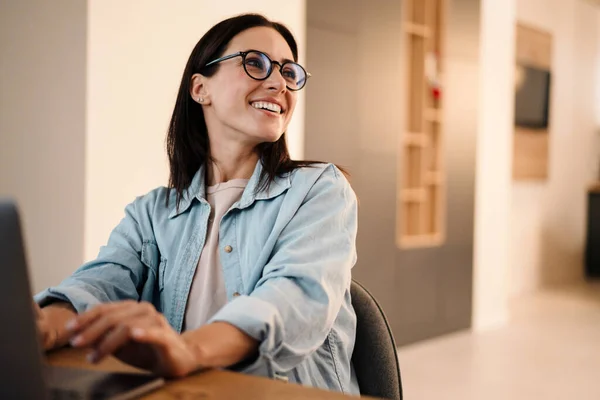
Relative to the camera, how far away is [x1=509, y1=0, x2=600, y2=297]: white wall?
648cm

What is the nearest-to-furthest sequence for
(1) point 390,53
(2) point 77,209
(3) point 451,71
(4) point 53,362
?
(4) point 53,362 → (2) point 77,209 → (1) point 390,53 → (3) point 451,71

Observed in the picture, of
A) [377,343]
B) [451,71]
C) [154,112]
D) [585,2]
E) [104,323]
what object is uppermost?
[585,2]

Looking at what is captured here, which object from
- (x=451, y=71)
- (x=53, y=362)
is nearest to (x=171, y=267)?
(x=53, y=362)

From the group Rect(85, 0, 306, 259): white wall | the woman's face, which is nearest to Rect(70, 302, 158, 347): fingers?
the woman's face

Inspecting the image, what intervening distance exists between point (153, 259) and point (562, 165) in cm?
647

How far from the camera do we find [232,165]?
1.47 meters

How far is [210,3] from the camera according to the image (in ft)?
9.97

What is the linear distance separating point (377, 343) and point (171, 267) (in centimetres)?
41

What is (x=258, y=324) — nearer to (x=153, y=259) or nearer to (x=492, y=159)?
(x=153, y=259)

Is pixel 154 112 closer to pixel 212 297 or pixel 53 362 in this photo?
pixel 212 297

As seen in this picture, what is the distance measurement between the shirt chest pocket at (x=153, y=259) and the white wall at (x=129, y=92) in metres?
1.27

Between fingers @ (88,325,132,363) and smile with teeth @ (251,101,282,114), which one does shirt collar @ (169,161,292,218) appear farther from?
fingers @ (88,325,132,363)

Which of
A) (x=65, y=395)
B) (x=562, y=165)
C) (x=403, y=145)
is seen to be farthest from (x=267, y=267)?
(x=562, y=165)

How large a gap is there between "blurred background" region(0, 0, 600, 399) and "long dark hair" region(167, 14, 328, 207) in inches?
35.9
